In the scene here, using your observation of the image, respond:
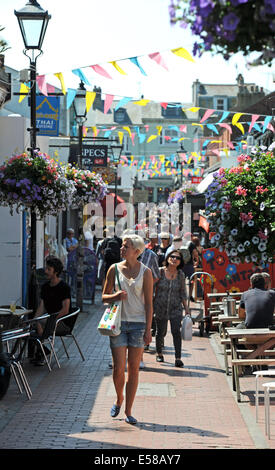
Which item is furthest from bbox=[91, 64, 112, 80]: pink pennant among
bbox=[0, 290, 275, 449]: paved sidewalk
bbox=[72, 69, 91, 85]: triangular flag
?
bbox=[0, 290, 275, 449]: paved sidewalk

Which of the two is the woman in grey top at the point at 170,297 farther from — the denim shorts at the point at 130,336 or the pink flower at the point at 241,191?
the denim shorts at the point at 130,336

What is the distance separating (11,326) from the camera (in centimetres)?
1066

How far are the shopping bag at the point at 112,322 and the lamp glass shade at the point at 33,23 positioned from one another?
16.3 ft

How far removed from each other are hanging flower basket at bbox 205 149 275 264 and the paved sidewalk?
5.85ft

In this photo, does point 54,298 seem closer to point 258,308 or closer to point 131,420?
point 258,308

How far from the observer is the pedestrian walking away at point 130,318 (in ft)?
27.1

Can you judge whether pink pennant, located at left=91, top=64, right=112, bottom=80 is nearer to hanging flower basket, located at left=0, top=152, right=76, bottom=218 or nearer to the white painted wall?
hanging flower basket, located at left=0, top=152, right=76, bottom=218

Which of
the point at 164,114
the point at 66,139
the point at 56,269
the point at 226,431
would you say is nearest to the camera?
the point at 226,431

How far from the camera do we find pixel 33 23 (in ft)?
38.0

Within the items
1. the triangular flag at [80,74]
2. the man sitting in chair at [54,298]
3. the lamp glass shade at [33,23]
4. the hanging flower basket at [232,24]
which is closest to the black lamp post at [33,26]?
the lamp glass shade at [33,23]

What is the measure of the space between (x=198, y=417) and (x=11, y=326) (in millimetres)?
3207
